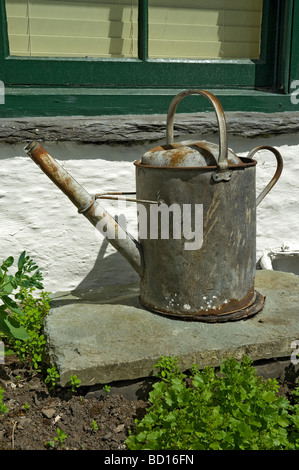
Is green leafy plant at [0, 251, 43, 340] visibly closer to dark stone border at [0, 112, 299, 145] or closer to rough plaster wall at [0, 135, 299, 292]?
rough plaster wall at [0, 135, 299, 292]

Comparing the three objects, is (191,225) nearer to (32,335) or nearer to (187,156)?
(187,156)

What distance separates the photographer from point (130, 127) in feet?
8.41

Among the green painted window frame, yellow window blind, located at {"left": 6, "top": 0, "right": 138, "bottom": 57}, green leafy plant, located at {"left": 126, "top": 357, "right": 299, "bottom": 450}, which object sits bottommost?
green leafy plant, located at {"left": 126, "top": 357, "right": 299, "bottom": 450}

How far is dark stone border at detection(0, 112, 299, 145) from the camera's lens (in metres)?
2.45

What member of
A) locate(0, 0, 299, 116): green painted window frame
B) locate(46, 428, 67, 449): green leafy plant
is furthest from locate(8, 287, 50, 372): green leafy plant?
locate(0, 0, 299, 116): green painted window frame

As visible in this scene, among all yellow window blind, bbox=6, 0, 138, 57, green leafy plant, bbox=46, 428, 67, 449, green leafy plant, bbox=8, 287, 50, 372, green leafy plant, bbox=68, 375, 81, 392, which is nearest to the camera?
green leafy plant, bbox=46, 428, 67, 449

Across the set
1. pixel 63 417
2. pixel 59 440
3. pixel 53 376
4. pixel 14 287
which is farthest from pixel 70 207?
pixel 59 440

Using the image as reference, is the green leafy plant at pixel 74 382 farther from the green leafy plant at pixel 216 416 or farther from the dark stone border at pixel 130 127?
the dark stone border at pixel 130 127

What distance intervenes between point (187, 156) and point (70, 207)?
2.75 feet

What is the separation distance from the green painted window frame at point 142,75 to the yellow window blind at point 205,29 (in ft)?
0.24

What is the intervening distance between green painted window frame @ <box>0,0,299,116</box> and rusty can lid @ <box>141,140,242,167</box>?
0.63 m

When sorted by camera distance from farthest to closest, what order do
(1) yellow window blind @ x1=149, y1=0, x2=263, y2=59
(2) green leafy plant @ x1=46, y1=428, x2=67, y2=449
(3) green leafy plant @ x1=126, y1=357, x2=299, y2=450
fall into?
(1) yellow window blind @ x1=149, y1=0, x2=263, y2=59, (2) green leafy plant @ x1=46, y1=428, x2=67, y2=449, (3) green leafy plant @ x1=126, y1=357, x2=299, y2=450

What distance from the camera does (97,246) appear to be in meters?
2.68
